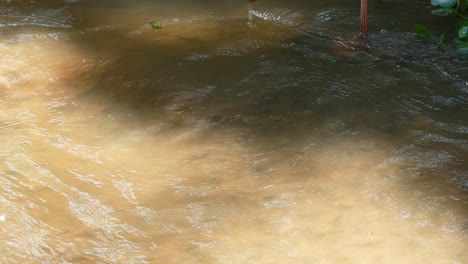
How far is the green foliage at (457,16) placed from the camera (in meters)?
3.40

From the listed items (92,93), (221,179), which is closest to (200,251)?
(221,179)

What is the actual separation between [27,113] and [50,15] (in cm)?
132

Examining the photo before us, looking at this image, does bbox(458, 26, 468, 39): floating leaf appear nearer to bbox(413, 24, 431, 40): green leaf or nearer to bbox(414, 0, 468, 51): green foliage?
bbox(414, 0, 468, 51): green foliage

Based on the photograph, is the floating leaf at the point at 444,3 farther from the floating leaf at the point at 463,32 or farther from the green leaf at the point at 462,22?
the floating leaf at the point at 463,32

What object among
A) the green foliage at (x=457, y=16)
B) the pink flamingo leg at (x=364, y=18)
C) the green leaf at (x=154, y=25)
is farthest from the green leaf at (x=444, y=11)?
the green leaf at (x=154, y=25)

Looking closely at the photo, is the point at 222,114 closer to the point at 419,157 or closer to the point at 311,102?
the point at 311,102

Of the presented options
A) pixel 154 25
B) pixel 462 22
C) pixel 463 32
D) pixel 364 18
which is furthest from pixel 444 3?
pixel 154 25

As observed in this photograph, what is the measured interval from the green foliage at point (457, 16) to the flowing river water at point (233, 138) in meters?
0.07

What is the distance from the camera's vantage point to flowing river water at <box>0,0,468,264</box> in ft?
6.82

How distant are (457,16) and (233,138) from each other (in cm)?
186

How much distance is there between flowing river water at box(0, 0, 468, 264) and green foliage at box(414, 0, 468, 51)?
67 millimetres

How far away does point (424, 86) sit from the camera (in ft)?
9.93

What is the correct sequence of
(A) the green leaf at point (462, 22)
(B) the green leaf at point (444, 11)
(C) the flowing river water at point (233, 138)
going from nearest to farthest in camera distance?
(C) the flowing river water at point (233, 138) → (A) the green leaf at point (462, 22) → (B) the green leaf at point (444, 11)

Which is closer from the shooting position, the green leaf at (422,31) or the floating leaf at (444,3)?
the green leaf at (422,31)
